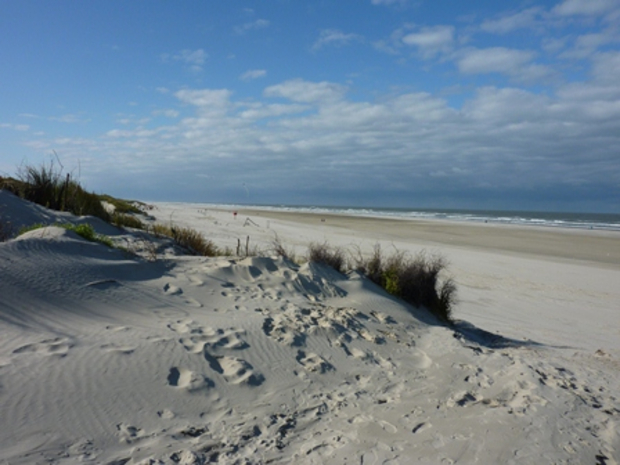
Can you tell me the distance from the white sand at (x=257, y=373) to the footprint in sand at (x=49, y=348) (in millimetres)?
21

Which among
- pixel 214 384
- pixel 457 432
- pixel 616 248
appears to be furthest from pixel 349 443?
pixel 616 248

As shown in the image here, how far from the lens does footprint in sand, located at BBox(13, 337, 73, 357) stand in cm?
372

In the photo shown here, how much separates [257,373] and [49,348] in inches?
70.1

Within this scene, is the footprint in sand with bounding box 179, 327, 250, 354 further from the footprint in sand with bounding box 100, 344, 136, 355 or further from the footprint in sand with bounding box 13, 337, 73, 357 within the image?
the footprint in sand with bounding box 13, 337, 73, 357

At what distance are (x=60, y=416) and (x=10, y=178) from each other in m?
10.5

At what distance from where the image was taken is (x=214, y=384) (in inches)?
152

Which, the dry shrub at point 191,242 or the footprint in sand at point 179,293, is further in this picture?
the dry shrub at point 191,242

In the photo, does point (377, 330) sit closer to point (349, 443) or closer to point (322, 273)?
point (322, 273)

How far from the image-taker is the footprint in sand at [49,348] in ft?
12.2

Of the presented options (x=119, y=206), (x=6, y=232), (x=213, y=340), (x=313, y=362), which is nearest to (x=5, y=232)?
(x=6, y=232)

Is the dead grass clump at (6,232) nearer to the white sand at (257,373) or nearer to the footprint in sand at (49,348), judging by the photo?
the white sand at (257,373)

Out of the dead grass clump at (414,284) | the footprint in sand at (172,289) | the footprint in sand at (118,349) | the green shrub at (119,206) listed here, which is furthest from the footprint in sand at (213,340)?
the green shrub at (119,206)

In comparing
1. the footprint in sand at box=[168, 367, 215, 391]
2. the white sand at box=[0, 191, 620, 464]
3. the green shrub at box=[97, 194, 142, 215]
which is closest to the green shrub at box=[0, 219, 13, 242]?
the white sand at box=[0, 191, 620, 464]

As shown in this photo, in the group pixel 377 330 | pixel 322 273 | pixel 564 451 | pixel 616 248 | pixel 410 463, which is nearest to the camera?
pixel 410 463
